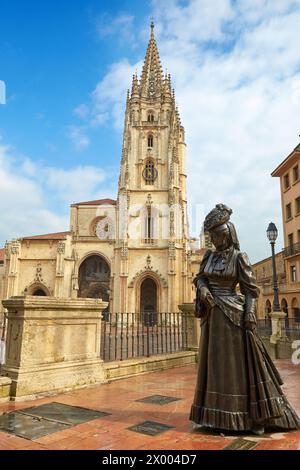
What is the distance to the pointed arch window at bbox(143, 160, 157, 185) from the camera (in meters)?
39.5

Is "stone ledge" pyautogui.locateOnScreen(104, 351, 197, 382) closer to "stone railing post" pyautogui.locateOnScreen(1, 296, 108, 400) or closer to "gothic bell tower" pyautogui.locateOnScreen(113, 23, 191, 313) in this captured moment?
"stone railing post" pyautogui.locateOnScreen(1, 296, 108, 400)

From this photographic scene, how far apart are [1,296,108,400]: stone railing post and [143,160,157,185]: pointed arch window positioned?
33670 millimetres

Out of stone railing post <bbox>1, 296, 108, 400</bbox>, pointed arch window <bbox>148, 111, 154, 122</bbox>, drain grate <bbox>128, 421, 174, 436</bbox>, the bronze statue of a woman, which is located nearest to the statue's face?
the bronze statue of a woman

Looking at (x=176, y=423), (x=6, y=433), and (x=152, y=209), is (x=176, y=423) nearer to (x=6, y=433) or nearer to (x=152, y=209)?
(x=6, y=433)

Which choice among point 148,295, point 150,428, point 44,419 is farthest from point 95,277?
point 150,428

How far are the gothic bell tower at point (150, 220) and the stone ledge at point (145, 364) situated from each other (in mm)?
25757

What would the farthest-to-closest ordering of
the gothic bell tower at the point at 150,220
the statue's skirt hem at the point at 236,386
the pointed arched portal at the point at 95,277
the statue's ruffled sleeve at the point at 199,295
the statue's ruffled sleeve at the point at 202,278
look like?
the pointed arched portal at the point at 95,277 → the gothic bell tower at the point at 150,220 → the statue's ruffled sleeve at the point at 202,278 → the statue's ruffled sleeve at the point at 199,295 → the statue's skirt hem at the point at 236,386

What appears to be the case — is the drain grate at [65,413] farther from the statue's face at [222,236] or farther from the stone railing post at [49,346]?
the statue's face at [222,236]

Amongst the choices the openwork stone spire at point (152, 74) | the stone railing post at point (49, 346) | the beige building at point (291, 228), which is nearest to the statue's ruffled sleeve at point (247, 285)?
the stone railing post at point (49, 346)

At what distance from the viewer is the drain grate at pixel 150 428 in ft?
12.4

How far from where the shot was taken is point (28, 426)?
4035mm

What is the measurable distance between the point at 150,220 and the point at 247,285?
3400 centimetres
